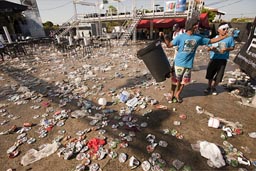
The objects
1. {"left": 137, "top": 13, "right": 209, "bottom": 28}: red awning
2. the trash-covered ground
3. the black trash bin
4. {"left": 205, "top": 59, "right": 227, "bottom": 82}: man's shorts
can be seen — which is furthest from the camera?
{"left": 137, "top": 13, "right": 209, "bottom": 28}: red awning

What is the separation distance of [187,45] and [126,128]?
1828mm

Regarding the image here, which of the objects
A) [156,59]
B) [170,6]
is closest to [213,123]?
[156,59]

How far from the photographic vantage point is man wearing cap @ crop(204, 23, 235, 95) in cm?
302

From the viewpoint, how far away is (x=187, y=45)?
106 inches

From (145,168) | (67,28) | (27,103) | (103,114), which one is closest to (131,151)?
(145,168)

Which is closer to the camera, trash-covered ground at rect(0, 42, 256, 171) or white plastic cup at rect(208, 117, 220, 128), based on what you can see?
trash-covered ground at rect(0, 42, 256, 171)

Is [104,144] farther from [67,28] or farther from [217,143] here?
[67,28]

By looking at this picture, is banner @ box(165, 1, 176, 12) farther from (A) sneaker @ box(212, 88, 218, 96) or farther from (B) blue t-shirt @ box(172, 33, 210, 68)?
(B) blue t-shirt @ box(172, 33, 210, 68)

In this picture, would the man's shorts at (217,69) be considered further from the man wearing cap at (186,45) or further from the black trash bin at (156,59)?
the black trash bin at (156,59)

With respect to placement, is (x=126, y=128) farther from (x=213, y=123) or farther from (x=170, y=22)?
(x=170, y=22)

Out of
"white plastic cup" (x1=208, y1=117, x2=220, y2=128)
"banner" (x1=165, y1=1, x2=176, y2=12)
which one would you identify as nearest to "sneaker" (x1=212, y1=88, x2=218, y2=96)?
"white plastic cup" (x1=208, y1=117, x2=220, y2=128)

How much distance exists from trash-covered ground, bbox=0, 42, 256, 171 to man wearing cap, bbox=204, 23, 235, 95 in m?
0.48

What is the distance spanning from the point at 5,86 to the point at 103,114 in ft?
13.0

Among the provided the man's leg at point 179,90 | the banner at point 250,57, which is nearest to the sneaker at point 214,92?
the banner at point 250,57
